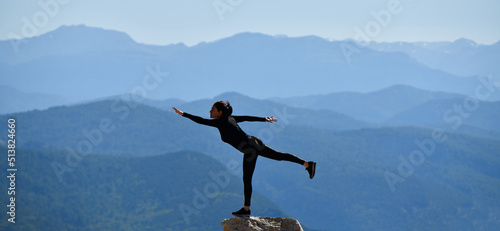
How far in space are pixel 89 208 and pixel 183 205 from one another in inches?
1218

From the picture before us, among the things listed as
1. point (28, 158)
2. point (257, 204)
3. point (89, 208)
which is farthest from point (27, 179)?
point (257, 204)

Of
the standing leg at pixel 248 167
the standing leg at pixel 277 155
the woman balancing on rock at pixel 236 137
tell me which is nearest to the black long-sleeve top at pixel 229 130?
the woman balancing on rock at pixel 236 137

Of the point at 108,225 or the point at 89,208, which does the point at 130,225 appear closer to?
the point at 108,225

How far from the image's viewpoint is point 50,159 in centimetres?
17388

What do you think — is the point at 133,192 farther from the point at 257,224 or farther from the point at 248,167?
the point at 248,167

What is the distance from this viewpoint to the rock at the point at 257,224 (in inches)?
552

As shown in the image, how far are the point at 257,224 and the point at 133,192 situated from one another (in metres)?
167

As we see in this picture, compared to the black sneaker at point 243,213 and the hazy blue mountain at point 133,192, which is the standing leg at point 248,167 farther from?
the hazy blue mountain at point 133,192

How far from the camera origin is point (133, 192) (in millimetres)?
174875

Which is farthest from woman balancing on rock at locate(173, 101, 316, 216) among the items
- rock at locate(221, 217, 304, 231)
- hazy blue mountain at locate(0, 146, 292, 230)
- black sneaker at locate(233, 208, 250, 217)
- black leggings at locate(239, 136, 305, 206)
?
hazy blue mountain at locate(0, 146, 292, 230)

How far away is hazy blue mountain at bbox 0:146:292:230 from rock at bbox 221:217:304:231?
462ft

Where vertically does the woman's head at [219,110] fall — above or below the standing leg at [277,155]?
above

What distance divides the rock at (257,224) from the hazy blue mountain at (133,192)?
140777 millimetres

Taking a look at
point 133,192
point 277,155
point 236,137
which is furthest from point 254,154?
point 133,192
